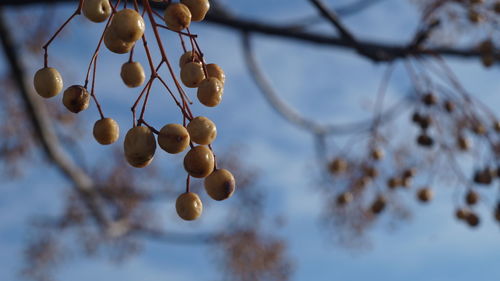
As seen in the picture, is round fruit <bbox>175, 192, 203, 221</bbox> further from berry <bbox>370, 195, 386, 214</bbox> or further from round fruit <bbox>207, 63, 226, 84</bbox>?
berry <bbox>370, 195, 386, 214</bbox>

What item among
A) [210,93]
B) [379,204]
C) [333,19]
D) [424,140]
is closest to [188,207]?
[210,93]

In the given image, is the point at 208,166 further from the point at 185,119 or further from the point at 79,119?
the point at 79,119

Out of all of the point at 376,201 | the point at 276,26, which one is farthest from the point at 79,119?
the point at 376,201

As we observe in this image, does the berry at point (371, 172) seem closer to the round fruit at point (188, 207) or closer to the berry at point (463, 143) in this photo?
the berry at point (463, 143)

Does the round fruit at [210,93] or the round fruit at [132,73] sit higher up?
the round fruit at [132,73]

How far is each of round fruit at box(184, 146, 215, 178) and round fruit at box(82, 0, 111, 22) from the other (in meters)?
0.20

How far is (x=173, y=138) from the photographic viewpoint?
0.66m

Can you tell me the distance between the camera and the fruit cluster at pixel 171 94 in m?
0.65

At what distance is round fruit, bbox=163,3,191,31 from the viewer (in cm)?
64

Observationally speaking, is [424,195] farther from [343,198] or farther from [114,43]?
[114,43]

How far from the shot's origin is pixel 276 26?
2012 millimetres

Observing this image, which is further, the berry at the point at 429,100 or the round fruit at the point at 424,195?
the round fruit at the point at 424,195

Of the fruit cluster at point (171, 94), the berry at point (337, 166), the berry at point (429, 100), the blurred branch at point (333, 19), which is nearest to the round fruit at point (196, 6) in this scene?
the fruit cluster at point (171, 94)

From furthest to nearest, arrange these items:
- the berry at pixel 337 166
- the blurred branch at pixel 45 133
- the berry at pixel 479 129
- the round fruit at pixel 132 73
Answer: the blurred branch at pixel 45 133
the berry at pixel 337 166
the berry at pixel 479 129
the round fruit at pixel 132 73
